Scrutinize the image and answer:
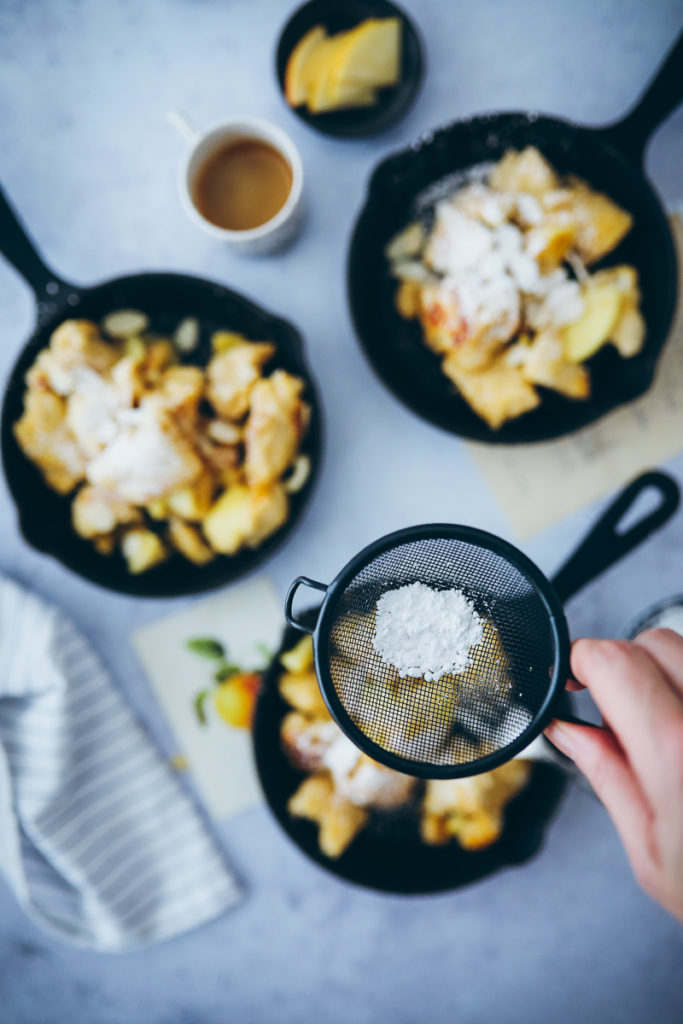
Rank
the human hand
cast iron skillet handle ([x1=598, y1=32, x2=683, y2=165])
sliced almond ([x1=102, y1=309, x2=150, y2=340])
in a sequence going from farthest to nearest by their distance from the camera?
1. sliced almond ([x1=102, y1=309, x2=150, y2=340])
2. cast iron skillet handle ([x1=598, y1=32, x2=683, y2=165])
3. the human hand

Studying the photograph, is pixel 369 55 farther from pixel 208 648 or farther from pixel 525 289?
pixel 208 648

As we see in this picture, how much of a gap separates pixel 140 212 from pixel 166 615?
648mm

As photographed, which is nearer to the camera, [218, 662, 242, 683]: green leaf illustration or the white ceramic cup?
the white ceramic cup

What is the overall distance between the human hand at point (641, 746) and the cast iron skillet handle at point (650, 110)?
2.37 feet

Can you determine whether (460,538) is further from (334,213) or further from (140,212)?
(140,212)

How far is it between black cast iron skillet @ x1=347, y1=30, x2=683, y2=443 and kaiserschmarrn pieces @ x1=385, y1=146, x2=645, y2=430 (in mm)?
25

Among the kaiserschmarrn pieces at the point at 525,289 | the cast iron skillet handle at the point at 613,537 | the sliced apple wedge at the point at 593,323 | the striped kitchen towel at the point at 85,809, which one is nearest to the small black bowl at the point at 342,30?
the kaiserschmarrn pieces at the point at 525,289

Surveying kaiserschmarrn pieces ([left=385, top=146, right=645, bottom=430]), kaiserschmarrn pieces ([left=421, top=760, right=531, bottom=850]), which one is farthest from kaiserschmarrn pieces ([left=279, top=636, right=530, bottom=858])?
kaiserschmarrn pieces ([left=385, top=146, right=645, bottom=430])

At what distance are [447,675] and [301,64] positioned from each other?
901 mm

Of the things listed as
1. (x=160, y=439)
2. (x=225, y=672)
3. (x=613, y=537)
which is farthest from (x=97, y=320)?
(x=613, y=537)

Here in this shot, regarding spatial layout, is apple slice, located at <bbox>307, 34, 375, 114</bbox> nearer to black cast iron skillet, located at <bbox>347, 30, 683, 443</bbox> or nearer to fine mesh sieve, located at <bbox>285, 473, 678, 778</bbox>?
black cast iron skillet, located at <bbox>347, 30, 683, 443</bbox>

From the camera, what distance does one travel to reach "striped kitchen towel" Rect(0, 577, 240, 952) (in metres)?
1.08

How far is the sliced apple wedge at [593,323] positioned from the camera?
95 centimetres

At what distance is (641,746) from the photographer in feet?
1.72
